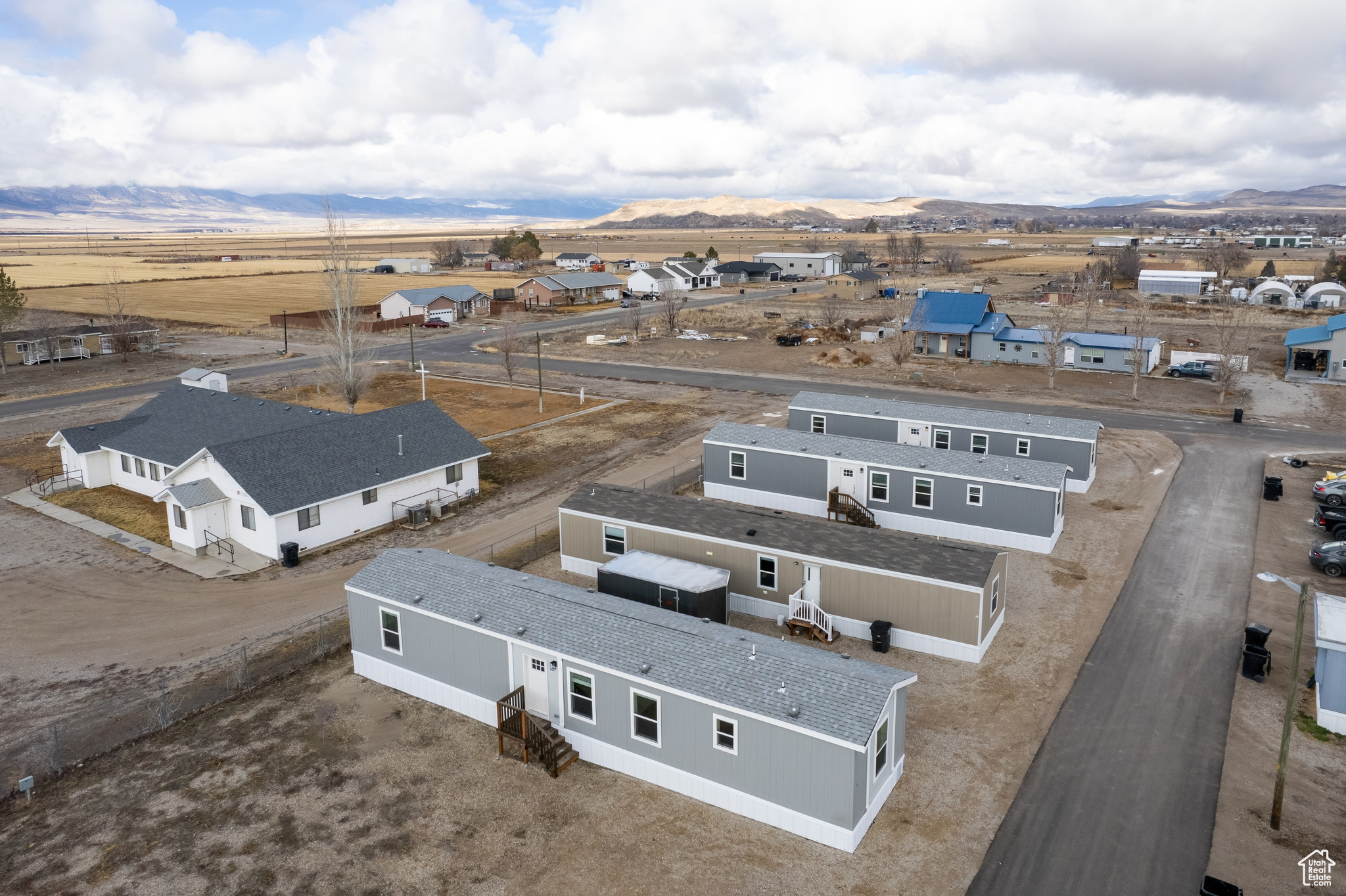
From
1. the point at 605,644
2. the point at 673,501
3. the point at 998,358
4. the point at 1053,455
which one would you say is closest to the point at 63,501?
the point at 673,501

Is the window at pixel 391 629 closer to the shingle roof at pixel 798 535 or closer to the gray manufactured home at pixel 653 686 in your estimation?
the gray manufactured home at pixel 653 686

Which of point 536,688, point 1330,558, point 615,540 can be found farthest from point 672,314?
point 536,688

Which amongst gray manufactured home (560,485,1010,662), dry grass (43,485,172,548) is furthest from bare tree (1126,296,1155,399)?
dry grass (43,485,172,548)

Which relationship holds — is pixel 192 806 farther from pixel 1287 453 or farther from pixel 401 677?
pixel 1287 453

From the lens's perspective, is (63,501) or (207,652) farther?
(63,501)

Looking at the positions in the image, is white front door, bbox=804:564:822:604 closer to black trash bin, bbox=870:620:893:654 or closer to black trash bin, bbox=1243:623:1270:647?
black trash bin, bbox=870:620:893:654

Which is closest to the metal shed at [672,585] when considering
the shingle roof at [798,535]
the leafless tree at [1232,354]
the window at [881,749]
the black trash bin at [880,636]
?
the shingle roof at [798,535]
